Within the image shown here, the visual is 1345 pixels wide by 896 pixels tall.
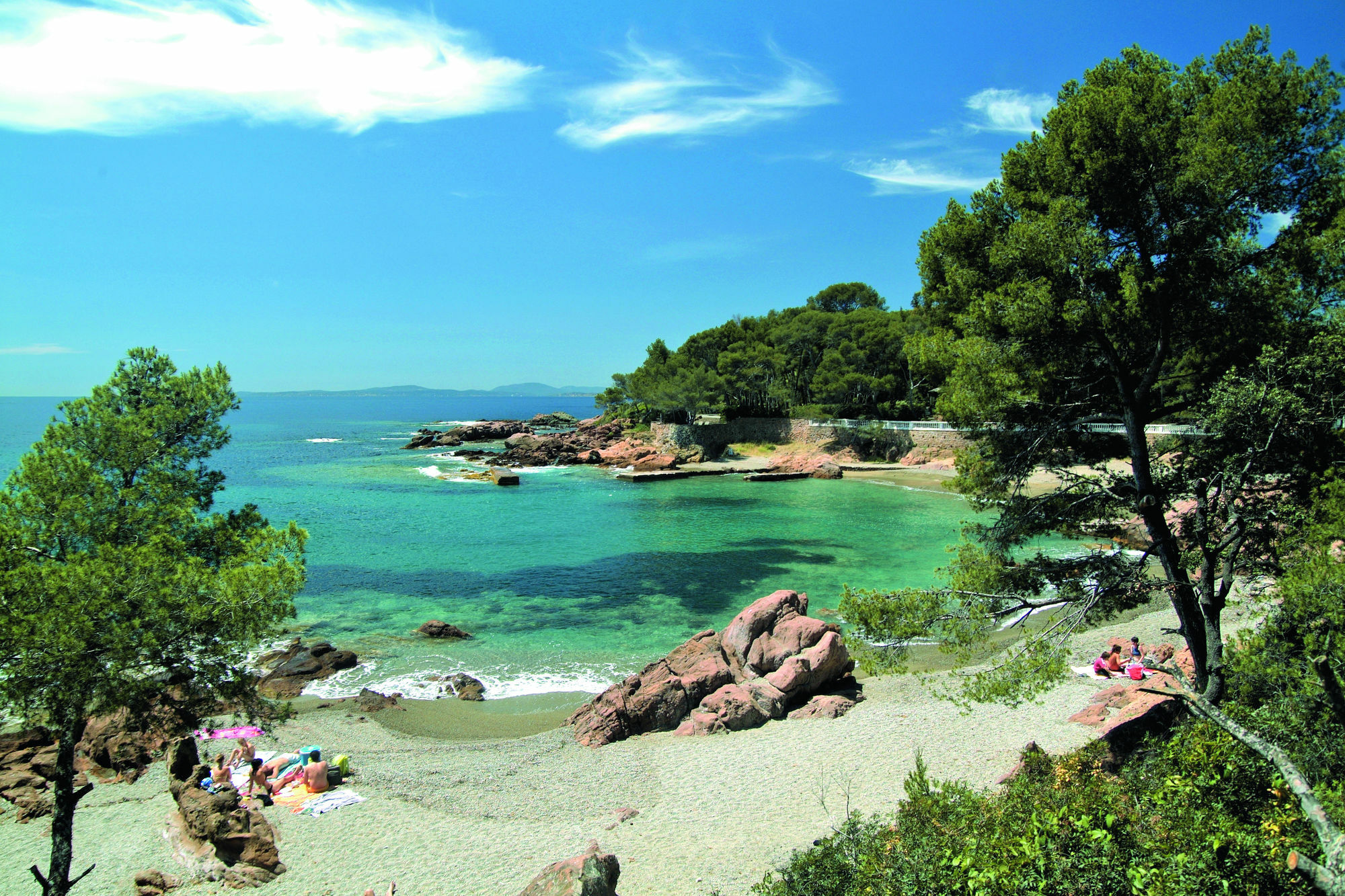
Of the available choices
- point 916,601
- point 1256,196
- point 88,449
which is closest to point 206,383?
point 88,449

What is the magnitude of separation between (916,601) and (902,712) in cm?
530

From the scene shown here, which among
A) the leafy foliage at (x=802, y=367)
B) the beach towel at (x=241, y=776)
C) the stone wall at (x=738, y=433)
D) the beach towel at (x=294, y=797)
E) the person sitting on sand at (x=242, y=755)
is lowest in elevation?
the beach towel at (x=294, y=797)

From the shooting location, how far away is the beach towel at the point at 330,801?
998 cm

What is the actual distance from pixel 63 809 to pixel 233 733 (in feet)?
18.9

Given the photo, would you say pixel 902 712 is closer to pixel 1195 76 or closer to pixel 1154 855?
pixel 1154 855

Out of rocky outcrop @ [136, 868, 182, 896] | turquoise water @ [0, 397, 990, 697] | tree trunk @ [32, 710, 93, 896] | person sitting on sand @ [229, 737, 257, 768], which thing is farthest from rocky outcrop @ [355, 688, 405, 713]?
tree trunk @ [32, 710, 93, 896]

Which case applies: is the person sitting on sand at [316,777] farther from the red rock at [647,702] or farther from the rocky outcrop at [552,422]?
the rocky outcrop at [552,422]

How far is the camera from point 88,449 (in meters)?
8.90

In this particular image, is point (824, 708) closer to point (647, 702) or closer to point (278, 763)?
point (647, 702)

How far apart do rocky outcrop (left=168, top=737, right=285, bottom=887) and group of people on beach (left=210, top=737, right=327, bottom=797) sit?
651 millimetres

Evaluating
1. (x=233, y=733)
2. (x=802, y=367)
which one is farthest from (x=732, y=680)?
(x=802, y=367)

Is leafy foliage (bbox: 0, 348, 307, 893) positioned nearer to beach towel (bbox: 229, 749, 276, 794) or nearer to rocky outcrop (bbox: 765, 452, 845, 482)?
beach towel (bbox: 229, 749, 276, 794)

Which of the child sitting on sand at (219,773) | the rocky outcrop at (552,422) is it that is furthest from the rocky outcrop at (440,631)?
the rocky outcrop at (552,422)

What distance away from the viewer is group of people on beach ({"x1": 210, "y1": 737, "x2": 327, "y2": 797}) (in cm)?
1050
